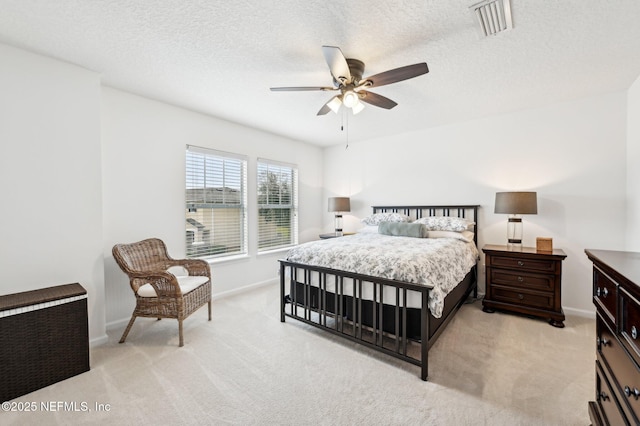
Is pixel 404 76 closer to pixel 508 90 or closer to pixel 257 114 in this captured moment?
pixel 508 90

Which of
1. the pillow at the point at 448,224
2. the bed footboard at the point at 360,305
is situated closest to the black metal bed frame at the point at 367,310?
the bed footboard at the point at 360,305

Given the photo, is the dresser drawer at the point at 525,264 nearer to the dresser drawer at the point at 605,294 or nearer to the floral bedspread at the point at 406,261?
the floral bedspread at the point at 406,261

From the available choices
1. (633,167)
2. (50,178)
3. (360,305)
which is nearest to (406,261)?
(360,305)

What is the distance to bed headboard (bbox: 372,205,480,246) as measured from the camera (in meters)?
4.02

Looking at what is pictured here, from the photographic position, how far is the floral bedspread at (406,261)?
222 cm

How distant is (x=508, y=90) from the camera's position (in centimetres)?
302

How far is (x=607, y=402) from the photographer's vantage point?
1.30m

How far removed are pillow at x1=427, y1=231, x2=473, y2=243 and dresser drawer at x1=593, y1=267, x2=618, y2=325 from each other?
2.09 meters

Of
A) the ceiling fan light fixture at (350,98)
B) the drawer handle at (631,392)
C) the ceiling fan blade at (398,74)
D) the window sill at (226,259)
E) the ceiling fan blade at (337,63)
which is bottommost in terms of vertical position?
the window sill at (226,259)

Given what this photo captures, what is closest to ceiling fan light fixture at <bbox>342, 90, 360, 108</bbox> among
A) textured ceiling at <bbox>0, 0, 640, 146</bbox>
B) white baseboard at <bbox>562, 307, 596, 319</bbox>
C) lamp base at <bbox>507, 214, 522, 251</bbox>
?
textured ceiling at <bbox>0, 0, 640, 146</bbox>

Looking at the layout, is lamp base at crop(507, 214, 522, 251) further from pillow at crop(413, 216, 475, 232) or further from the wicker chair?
the wicker chair

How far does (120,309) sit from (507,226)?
5.09 metres

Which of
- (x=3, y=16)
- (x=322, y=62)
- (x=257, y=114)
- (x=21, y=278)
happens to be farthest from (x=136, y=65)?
(x=21, y=278)

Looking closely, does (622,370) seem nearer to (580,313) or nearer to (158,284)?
(580,313)
